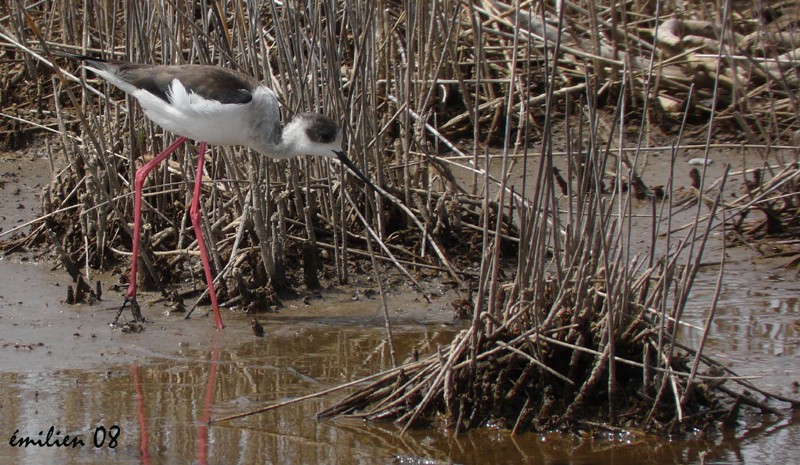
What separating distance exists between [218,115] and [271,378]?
1186 mm

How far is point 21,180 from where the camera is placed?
6.36 meters

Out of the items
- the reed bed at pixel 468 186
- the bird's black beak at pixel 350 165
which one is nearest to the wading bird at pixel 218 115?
the bird's black beak at pixel 350 165

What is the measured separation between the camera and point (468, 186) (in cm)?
606

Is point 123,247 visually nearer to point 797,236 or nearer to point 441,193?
point 441,193

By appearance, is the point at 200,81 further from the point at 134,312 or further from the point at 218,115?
the point at 134,312

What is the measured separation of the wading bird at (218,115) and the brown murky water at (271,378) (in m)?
0.31

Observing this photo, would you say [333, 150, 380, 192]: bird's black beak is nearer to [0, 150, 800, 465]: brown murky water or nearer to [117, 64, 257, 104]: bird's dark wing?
[117, 64, 257, 104]: bird's dark wing

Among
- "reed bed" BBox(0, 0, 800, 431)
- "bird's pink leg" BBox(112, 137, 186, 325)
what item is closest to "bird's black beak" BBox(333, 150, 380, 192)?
"reed bed" BBox(0, 0, 800, 431)

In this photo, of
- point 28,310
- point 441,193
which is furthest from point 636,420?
point 28,310

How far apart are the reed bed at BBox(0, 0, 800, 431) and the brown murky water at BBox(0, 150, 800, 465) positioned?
0.37 feet

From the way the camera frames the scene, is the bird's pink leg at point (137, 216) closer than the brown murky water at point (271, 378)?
No

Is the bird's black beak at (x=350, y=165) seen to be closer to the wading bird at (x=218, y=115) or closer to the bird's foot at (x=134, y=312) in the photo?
the wading bird at (x=218, y=115)

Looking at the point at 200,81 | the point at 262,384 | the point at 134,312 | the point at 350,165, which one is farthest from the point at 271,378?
the point at 200,81

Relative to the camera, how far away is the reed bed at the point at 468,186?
3.32 meters
